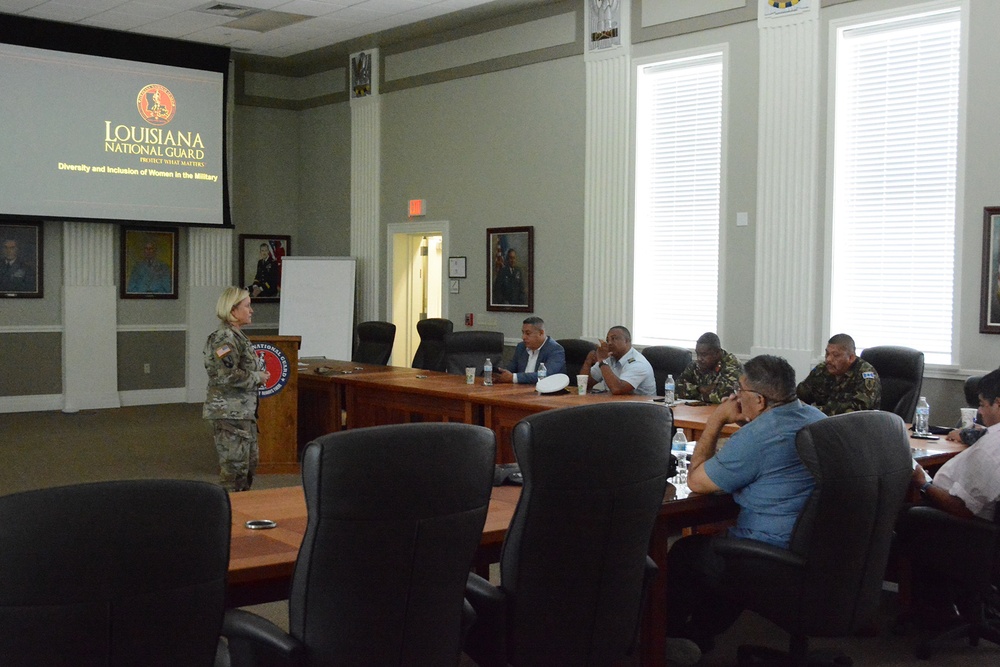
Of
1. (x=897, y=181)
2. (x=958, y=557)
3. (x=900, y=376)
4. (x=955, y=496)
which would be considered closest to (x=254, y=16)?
(x=897, y=181)

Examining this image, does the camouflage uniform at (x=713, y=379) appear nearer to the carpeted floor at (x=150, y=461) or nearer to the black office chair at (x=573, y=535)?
the carpeted floor at (x=150, y=461)

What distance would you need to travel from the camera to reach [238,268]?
1250cm

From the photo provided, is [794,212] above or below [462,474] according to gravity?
above

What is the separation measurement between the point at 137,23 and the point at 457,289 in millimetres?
4282

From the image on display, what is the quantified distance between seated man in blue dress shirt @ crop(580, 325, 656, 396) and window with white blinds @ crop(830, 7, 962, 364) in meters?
1.75

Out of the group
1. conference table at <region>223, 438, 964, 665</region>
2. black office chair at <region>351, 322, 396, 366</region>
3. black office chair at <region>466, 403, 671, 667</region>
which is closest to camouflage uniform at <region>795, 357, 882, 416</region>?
conference table at <region>223, 438, 964, 665</region>

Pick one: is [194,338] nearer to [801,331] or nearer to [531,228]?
[531,228]

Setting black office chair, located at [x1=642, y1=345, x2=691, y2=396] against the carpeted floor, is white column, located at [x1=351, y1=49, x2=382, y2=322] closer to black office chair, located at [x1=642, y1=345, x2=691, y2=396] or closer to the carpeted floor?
the carpeted floor

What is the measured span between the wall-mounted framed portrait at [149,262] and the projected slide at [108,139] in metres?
0.57

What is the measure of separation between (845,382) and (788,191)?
2230 mm

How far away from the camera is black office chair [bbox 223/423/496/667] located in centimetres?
212

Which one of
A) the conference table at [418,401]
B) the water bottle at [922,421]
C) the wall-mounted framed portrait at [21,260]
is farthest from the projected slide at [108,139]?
the water bottle at [922,421]

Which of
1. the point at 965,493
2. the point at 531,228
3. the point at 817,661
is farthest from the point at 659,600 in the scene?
the point at 531,228

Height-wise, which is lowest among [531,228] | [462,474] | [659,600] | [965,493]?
[659,600]
